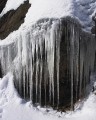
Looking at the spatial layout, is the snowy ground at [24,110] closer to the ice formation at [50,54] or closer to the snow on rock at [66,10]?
the ice formation at [50,54]

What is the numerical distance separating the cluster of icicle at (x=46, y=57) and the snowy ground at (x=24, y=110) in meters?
0.22

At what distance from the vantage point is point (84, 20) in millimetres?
9688

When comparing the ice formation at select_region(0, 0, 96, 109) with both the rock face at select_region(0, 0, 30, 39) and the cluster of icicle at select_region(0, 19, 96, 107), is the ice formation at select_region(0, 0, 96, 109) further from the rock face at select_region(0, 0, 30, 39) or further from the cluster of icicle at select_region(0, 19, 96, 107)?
the rock face at select_region(0, 0, 30, 39)

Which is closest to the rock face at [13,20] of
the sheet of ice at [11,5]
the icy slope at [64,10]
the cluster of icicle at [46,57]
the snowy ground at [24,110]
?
the sheet of ice at [11,5]

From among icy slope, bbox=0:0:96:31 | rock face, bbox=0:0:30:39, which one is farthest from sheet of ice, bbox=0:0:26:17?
icy slope, bbox=0:0:96:31

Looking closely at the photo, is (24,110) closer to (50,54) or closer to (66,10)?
(50,54)

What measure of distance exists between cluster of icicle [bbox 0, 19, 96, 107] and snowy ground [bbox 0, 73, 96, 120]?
8.5 inches

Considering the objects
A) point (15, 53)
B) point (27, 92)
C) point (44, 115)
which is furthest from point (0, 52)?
point (44, 115)

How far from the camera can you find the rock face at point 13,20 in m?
10.7

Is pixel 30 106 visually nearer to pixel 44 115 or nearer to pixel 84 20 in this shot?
pixel 44 115

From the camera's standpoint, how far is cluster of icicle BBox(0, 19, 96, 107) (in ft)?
31.1

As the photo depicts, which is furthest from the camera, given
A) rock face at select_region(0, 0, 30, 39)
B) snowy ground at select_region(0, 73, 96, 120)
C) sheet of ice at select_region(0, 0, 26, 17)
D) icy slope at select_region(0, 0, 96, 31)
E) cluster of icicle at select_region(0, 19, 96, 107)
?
sheet of ice at select_region(0, 0, 26, 17)

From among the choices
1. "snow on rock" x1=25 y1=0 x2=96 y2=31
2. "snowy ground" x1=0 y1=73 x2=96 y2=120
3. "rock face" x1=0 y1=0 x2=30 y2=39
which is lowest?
"snowy ground" x1=0 y1=73 x2=96 y2=120

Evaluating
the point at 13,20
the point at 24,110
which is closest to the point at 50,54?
the point at 24,110
